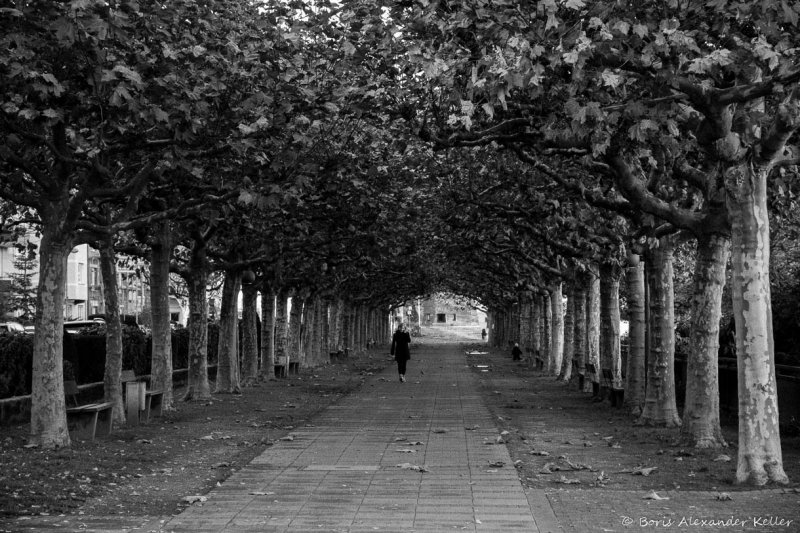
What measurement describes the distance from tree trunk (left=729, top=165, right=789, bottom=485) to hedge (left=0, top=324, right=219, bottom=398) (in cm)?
1254

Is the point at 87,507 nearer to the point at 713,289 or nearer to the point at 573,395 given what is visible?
the point at 713,289

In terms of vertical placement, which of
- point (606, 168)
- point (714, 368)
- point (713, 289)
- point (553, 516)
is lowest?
point (553, 516)

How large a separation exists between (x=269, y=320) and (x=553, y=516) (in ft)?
84.7

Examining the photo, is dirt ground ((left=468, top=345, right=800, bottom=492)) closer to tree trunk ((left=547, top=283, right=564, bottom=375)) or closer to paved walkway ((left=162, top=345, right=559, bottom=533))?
paved walkway ((left=162, top=345, right=559, bottom=533))

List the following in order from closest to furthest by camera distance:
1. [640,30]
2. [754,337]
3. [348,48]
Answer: [640,30], [754,337], [348,48]

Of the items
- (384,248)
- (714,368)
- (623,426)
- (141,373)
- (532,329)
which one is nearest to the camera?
(714,368)

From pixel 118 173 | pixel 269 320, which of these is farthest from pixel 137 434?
pixel 269 320

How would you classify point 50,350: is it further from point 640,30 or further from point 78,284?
point 78,284

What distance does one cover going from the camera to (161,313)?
20.9 meters

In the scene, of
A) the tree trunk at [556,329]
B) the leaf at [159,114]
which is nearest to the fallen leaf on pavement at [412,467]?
the leaf at [159,114]

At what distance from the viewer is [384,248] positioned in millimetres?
30109

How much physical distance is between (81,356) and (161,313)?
4.73 meters

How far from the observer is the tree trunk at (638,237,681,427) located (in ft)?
58.7

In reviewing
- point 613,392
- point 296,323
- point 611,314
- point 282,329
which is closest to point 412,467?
point 613,392
